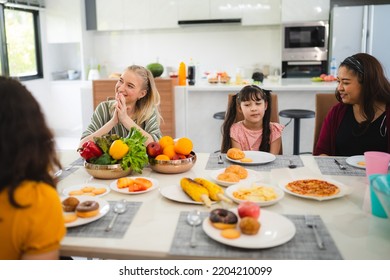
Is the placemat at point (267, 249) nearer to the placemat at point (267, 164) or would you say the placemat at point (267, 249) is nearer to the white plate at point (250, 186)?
the white plate at point (250, 186)

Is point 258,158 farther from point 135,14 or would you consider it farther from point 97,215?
point 135,14

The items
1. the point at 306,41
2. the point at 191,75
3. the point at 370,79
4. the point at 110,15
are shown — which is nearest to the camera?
the point at 370,79

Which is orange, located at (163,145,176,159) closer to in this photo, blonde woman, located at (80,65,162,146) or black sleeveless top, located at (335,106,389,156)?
blonde woman, located at (80,65,162,146)

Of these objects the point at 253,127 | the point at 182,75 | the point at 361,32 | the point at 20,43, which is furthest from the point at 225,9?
the point at 253,127

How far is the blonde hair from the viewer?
223cm

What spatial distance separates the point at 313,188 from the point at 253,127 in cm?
96

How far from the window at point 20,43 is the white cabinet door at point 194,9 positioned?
1912mm

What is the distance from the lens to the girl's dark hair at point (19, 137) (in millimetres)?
894

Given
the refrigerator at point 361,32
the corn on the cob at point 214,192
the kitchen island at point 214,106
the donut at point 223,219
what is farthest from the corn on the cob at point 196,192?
the refrigerator at point 361,32

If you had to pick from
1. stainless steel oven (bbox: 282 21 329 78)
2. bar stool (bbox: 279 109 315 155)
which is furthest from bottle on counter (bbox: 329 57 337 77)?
bar stool (bbox: 279 109 315 155)

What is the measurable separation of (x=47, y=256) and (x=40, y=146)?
9.6 inches

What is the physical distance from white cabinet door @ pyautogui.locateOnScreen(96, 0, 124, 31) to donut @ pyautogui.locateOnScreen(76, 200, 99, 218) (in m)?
4.79

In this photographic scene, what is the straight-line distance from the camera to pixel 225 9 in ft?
17.7

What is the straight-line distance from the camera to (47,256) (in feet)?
3.06
